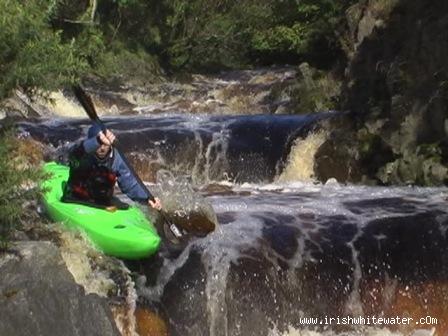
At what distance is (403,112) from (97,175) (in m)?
5.92

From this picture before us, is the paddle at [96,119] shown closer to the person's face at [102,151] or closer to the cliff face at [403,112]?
the person's face at [102,151]

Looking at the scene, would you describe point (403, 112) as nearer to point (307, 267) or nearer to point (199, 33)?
point (307, 267)

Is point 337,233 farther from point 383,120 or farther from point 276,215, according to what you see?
point 383,120

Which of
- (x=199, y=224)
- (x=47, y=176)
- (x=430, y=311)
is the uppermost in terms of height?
(x=47, y=176)

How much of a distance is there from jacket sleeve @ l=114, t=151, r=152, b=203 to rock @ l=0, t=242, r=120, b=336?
3.90ft

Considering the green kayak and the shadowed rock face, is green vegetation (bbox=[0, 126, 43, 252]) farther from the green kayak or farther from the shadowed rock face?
the shadowed rock face

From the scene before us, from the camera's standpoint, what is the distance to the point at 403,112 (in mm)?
11500

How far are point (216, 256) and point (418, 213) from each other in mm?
2532

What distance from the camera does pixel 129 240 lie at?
21.1ft

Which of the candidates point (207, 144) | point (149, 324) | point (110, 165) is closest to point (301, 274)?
point (149, 324)

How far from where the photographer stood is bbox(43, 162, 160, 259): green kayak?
21.2 ft

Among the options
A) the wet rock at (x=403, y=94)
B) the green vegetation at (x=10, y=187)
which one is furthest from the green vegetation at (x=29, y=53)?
the wet rock at (x=403, y=94)

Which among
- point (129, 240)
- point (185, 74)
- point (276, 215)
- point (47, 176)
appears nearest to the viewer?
point (47, 176)

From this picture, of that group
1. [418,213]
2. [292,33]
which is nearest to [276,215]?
[418,213]
